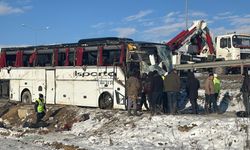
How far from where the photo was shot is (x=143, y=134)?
15117 mm

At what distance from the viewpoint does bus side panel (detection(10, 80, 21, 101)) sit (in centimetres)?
2512

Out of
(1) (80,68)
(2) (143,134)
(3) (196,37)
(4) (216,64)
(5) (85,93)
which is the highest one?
(3) (196,37)

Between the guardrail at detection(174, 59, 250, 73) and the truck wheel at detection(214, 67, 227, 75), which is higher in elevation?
the guardrail at detection(174, 59, 250, 73)

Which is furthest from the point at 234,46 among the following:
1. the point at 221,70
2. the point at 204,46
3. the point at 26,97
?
the point at 26,97

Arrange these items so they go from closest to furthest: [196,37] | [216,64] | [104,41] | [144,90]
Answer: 1. [144,90]
2. [104,41]
3. [216,64]
4. [196,37]

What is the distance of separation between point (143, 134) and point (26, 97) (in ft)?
37.2

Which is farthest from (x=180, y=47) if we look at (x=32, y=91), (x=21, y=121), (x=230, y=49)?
(x=21, y=121)

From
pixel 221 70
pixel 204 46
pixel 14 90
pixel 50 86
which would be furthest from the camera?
pixel 204 46

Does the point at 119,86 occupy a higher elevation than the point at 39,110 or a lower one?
higher

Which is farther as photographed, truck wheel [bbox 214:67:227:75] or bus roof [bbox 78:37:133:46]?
truck wheel [bbox 214:67:227:75]

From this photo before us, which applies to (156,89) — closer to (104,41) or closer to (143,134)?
(143,134)

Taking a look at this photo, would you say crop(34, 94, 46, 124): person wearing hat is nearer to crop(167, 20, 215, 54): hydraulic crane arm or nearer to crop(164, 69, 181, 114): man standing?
crop(164, 69, 181, 114): man standing

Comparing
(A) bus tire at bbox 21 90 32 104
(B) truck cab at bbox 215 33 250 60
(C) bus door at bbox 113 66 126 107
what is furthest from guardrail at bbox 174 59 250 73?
(A) bus tire at bbox 21 90 32 104

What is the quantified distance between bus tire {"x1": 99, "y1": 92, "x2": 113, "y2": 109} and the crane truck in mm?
10407
